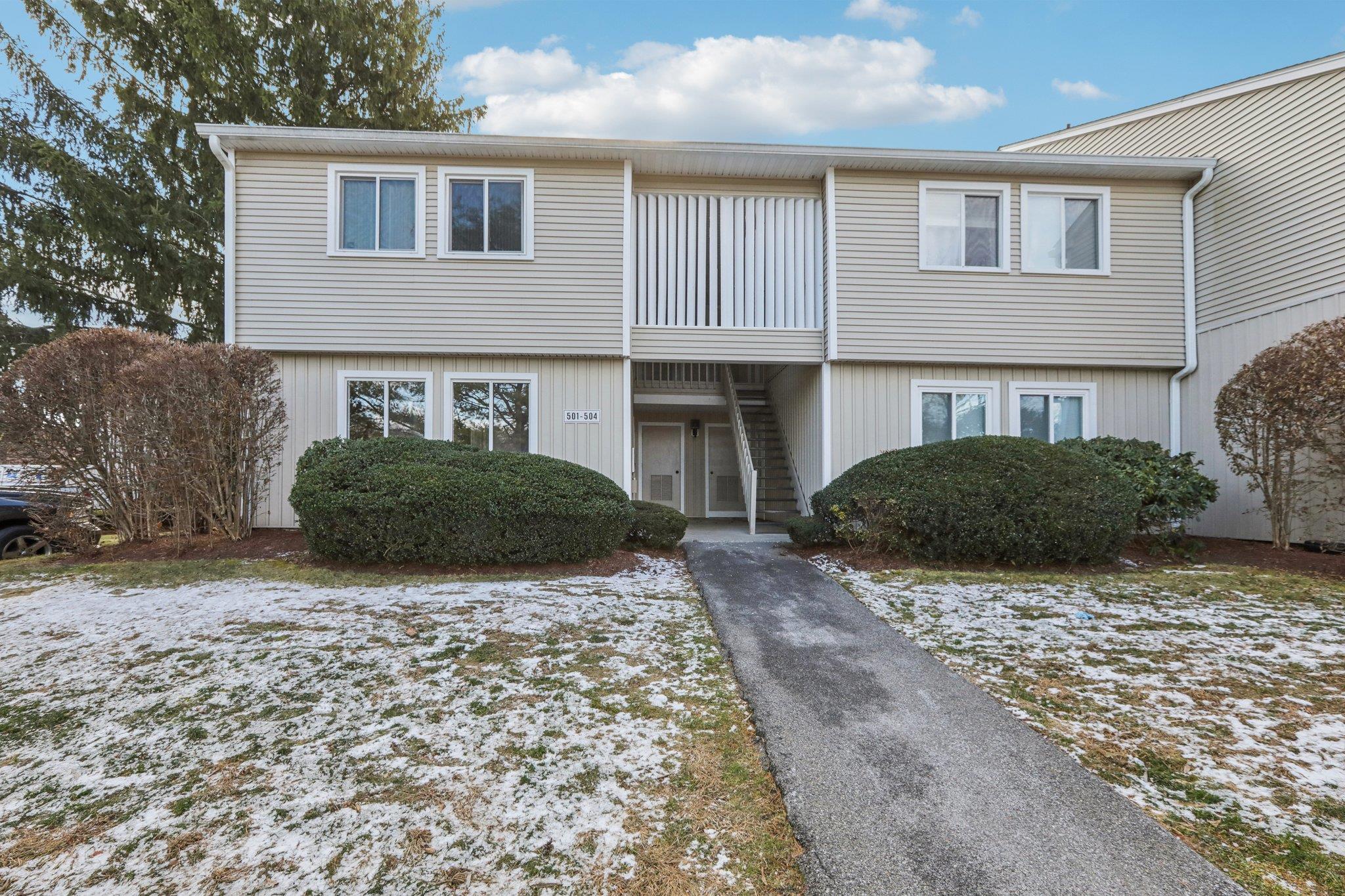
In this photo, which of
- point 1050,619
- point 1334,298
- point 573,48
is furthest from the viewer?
point 573,48

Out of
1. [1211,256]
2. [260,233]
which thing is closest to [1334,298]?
[1211,256]

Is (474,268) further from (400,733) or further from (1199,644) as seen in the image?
(1199,644)

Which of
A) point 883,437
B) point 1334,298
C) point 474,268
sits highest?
point 474,268

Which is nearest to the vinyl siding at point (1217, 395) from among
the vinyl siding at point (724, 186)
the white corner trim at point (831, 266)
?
the white corner trim at point (831, 266)

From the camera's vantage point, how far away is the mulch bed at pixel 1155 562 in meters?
6.62

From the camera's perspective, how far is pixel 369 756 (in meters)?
2.65

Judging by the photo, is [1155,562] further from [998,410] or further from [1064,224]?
[1064,224]

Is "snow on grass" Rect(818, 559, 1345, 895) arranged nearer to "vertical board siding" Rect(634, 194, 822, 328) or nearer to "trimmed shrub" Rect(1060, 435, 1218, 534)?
"trimmed shrub" Rect(1060, 435, 1218, 534)

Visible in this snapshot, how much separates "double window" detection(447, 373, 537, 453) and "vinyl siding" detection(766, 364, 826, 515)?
4349 mm

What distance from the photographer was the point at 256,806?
2.29 metres

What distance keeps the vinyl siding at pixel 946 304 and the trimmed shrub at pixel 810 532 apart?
2.71 meters

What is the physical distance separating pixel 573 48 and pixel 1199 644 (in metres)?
15.9

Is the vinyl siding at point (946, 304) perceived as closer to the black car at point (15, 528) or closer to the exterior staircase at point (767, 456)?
the exterior staircase at point (767, 456)

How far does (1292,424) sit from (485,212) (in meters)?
10.5
